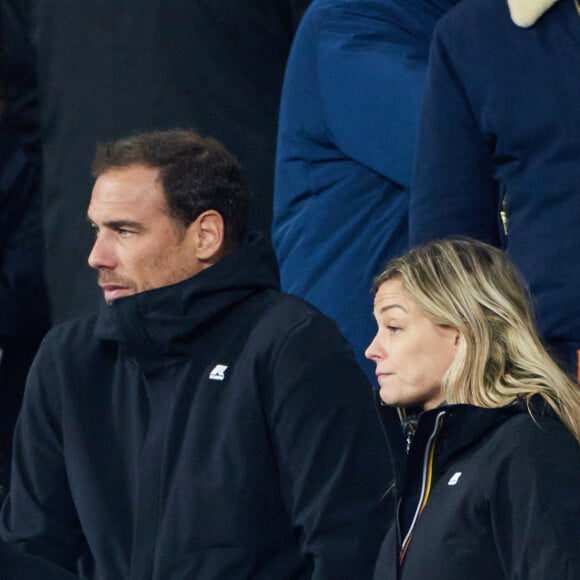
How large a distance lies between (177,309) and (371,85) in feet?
2.43

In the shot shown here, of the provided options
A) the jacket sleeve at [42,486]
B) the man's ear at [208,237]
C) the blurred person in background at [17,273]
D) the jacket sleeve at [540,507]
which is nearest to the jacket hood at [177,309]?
the man's ear at [208,237]

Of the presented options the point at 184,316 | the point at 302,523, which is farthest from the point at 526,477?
the point at 184,316

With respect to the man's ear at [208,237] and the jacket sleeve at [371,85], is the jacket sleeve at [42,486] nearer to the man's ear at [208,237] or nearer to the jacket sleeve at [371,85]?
the man's ear at [208,237]

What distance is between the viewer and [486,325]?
3254 millimetres

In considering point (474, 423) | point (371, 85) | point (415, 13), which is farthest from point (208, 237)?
point (474, 423)

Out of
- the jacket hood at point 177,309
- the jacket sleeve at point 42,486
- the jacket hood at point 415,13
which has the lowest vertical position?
the jacket sleeve at point 42,486

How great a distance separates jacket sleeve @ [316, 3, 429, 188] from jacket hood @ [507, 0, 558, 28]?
1.53 ft

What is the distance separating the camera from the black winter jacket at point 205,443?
355 centimetres

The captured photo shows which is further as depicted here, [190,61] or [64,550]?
[190,61]

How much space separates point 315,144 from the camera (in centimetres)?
426

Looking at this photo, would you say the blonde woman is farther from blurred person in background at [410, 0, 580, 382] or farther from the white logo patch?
the white logo patch

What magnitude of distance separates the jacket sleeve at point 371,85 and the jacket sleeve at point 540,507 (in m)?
1.14

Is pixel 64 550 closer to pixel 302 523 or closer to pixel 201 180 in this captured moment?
pixel 302 523

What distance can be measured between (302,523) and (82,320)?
831 millimetres
